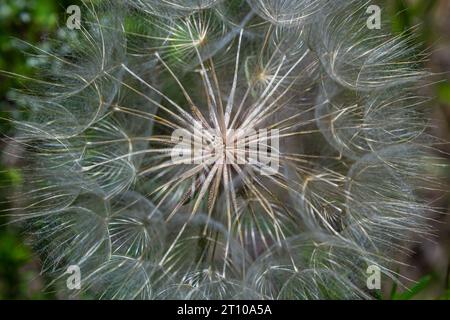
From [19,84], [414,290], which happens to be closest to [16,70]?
[19,84]

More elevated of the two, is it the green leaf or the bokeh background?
the bokeh background

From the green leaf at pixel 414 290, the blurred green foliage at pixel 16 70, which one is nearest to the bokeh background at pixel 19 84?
the blurred green foliage at pixel 16 70

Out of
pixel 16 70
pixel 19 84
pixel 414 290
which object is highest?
pixel 16 70

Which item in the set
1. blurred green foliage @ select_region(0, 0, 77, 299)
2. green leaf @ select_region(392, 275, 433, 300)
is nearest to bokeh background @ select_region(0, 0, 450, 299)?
blurred green foliage @ select_region(0, 0, 77, 299)

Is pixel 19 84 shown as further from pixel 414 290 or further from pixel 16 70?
pixel 414 290

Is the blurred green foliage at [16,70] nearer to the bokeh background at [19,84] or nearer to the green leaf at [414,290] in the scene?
the bokeh background at [19,84]

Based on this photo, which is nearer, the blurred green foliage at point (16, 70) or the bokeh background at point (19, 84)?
the bokeh background at point (19, 84)

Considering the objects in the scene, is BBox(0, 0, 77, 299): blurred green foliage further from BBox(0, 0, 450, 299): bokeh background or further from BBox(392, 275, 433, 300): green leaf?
BBox(392, 275, 433, 300): green leaf

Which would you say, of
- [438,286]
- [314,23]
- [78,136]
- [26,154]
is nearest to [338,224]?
[314,23]

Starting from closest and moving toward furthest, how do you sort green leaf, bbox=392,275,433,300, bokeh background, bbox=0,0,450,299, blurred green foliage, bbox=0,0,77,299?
green leaf, bbox=392,275,433,300, bokeh background, bbox=0,0,450,299, blurred green foliage, bbox=0,0,77,299

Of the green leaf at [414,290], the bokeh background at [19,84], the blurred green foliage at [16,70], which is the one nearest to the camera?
the green leaf at [414,290]
